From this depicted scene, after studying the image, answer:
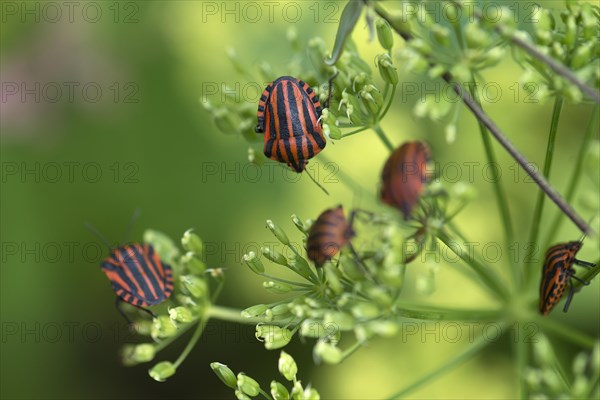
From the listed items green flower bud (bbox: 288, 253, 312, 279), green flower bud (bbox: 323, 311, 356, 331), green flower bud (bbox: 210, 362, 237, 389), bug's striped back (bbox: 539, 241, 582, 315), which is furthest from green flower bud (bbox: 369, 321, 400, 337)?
green flower bud (bbox: 210, 362, 237, 389)

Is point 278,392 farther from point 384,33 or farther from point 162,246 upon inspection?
point 384,33

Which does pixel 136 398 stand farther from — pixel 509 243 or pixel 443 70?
pixel 443 70

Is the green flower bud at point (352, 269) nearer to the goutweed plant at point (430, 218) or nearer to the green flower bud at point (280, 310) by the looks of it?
the goutweed plant at point (430, 218)

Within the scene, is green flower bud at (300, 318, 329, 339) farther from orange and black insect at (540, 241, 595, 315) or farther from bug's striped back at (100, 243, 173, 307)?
bug's striped back at (100, 243, 173, 307)

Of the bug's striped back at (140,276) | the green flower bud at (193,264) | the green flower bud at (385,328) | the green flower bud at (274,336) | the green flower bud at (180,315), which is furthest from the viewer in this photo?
the bug's striped back at (140,276)

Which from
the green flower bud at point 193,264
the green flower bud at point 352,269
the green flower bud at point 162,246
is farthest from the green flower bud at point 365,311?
the green flower bud at point 162,246

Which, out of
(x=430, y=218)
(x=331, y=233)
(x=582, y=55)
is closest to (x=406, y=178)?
(x=430, y=218)
